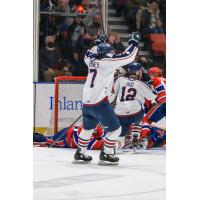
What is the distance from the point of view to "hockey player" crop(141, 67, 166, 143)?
21.5ft

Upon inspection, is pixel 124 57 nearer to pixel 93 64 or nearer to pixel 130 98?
pixel 93 64

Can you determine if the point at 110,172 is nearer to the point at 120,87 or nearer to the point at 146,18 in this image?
the point at 120,87

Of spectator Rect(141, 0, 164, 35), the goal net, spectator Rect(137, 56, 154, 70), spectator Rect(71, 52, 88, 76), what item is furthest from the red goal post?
spectator Rect(141, 0, 164, 35)

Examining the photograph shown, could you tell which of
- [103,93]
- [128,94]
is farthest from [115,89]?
[103,93]

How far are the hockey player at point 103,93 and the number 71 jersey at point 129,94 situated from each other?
2.70 ft

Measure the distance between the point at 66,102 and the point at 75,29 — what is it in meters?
1.49

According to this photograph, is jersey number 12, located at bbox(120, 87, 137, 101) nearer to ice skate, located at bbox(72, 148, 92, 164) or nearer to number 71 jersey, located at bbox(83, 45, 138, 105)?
number 71 jersey, located at bbox(83, 45, 138, 105)

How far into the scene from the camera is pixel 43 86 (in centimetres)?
726

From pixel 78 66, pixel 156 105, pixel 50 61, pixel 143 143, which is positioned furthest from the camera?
pixel 78 66

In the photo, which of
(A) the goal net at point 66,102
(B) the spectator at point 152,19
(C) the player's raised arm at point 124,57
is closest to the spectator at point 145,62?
(B) the spectator at point 152,19

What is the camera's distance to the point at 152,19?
8.62 metres

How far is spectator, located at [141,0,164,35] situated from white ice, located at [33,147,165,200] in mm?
2439
